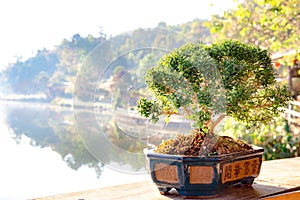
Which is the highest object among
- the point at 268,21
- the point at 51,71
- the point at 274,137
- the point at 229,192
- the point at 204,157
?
the point at 268,21

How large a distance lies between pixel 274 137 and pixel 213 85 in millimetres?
3035

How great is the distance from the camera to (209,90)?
1117mm

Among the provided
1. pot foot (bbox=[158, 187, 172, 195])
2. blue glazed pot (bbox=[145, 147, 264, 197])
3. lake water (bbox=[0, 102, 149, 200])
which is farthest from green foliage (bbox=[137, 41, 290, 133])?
lake water (bbox=[0, 102, 149, 200])

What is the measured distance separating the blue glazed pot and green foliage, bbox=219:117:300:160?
2666mm

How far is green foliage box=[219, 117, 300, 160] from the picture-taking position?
380 cm

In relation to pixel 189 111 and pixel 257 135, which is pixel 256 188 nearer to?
pixel 189 111

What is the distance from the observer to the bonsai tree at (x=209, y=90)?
113 centimetres

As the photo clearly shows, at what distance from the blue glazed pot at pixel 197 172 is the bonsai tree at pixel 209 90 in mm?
39

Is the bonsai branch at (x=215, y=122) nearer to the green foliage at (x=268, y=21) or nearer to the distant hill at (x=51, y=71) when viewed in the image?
the distant hill at (x=51, y=71)

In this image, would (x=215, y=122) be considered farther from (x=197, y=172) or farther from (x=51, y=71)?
(x=51, y=71)

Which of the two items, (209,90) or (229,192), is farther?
(229,192)

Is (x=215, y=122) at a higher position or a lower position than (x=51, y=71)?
lower

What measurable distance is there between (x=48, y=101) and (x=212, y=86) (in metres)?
1.16

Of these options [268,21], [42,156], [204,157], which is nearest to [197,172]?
[204,157]
